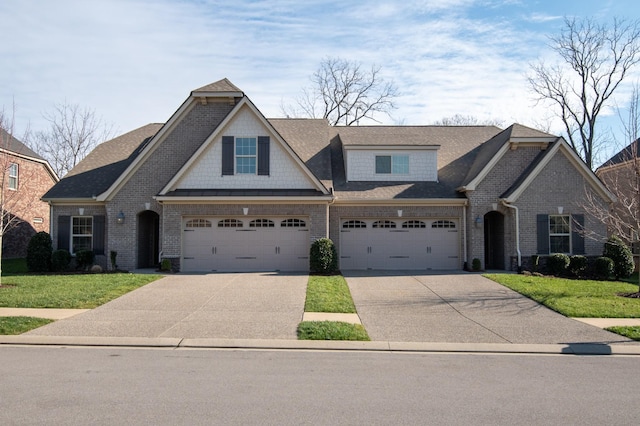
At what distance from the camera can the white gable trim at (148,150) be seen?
71.1 feet

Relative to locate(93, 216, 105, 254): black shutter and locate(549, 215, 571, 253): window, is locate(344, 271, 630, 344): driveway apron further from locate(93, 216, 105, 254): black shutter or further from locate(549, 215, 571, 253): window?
locate(93, 216, 105, 254): black shutter

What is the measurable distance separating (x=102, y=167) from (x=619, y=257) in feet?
74.0

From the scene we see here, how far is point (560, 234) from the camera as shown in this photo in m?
22.0

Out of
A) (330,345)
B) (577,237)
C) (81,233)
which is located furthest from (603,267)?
(81,233)

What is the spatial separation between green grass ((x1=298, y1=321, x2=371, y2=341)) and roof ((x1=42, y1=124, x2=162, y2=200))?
14.5 metres

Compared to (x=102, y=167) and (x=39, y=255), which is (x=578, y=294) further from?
(x=102, y=167)

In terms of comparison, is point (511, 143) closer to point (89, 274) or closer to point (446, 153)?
point (446, 153)

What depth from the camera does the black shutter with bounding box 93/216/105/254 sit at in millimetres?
22281

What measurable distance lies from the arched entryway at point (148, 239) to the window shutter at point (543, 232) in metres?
16.3

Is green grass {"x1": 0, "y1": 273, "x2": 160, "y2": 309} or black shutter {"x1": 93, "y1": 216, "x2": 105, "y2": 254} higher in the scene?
black shutter {"x1": 93, "y1": 216, "x2": 105, "y2": 254}

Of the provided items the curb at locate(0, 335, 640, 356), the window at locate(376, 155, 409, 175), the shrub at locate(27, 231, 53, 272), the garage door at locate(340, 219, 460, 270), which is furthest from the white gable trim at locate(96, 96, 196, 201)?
the curb at locate(0, 335, 640, 356)

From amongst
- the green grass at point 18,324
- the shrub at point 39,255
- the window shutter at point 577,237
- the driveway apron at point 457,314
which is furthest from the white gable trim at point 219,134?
the window shutter at point 577,237

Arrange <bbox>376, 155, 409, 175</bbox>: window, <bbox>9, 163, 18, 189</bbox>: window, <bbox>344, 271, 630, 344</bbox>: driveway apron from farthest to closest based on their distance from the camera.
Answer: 1. <bbox>9, 163, 18, 189</bbox>: window
2. <bbox>376, 155, 409, 175</bbox>: window
3. <bbox>344, 271, 630, 344</bbox>: driveway apron

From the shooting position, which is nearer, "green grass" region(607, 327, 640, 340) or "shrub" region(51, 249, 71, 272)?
"green grass" region(607, 327, 640, 340)
